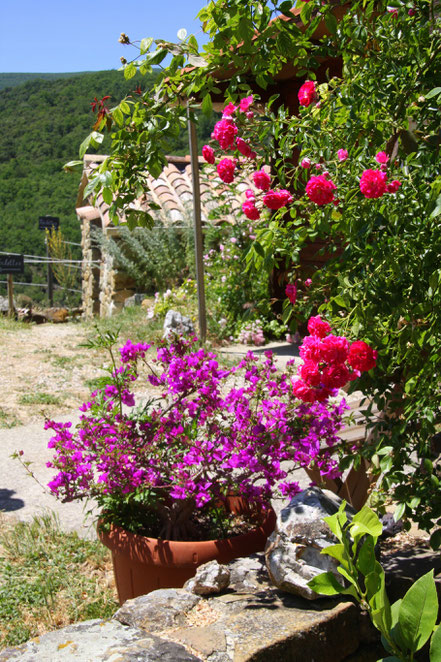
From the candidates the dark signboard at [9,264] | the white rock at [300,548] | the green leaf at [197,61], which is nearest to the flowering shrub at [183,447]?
the white rock at [300,548]

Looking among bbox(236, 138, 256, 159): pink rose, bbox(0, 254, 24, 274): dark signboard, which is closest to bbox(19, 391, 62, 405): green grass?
bbox(236, 138, 256, 159): pink rose

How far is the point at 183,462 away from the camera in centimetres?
246

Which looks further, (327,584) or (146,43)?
(146,43)

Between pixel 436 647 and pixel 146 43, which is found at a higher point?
pixel 146 43

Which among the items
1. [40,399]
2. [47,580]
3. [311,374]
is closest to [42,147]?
[40,399]

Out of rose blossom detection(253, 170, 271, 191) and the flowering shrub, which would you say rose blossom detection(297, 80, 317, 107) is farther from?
the flowering shrub

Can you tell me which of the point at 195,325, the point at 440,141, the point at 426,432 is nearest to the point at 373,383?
the point at 426,432

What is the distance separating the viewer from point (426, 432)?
1.91 m

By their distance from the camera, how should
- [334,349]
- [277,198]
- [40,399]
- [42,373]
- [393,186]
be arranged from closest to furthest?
[334,349] → [393,186] → [277,198] → [40,399] → [42,373]

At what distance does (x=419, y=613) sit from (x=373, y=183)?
1173mm

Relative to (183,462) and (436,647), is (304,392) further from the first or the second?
(436,647)

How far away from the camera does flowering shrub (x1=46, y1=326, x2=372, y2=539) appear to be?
7.95 feet

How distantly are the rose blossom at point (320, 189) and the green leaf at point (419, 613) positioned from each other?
1.25m

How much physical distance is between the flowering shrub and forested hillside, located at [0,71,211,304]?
64.5 ft
